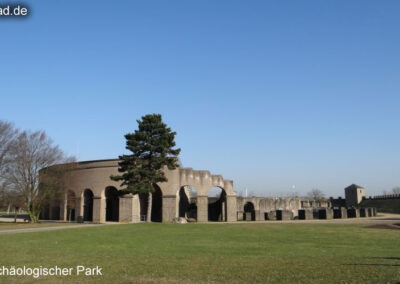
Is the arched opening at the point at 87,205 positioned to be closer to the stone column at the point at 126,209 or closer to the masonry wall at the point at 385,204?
the stone column at the point at 126,209

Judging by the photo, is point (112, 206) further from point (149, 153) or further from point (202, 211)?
point (149, 153)

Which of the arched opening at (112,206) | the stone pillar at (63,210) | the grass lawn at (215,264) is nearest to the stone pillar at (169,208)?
the arched opening at (112,206)

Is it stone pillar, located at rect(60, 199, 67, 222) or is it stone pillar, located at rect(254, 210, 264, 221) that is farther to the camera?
stone pillar, located at rect(60, 199, 67, 222)

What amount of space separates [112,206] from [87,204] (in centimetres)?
383

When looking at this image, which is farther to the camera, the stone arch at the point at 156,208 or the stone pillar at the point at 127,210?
the stone arch at the point at 156,208

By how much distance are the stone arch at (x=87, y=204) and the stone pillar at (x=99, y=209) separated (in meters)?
2.98

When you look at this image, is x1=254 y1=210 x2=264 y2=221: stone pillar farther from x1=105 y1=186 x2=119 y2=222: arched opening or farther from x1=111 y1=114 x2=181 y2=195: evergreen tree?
x1=105 y1=186 x2=119 y2=222: arched opening

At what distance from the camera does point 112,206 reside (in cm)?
5369

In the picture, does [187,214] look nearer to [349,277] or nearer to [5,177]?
[5,177]

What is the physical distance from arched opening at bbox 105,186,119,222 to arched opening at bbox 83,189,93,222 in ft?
7.69

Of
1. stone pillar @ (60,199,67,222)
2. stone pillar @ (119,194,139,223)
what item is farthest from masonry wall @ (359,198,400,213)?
stone pillar @ (60,199,67,222)

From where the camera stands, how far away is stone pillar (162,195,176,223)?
1790 inches

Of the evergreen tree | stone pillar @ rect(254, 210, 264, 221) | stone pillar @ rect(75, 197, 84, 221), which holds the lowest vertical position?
stone pillar @ rect(254, 210, 264, 221)

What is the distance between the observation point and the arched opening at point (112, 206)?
5180 cm
